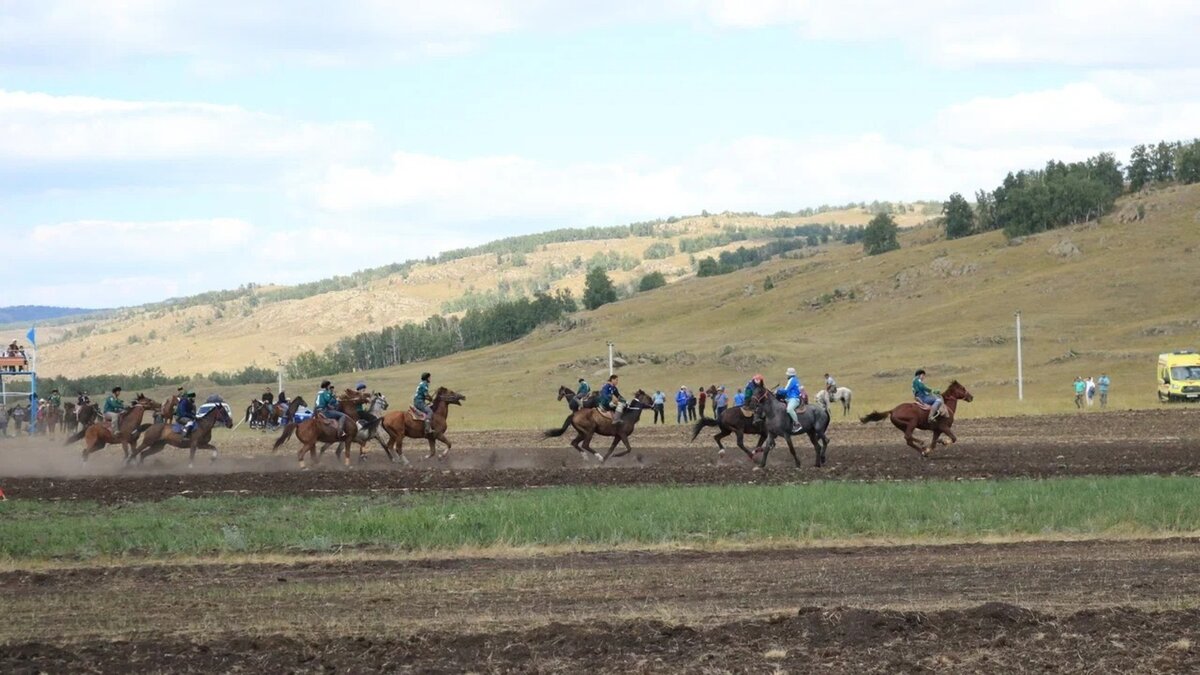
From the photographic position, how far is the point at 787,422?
3016 cm

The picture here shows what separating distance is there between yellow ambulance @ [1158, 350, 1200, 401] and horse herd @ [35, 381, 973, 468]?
25.9 m

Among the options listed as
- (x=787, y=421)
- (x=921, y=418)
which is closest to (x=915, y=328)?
(x=921, y=418)

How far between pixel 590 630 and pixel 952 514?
8.73 m

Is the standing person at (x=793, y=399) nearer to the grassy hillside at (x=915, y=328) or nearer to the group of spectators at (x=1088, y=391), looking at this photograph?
the grassy hillside at (x=915, y=328)

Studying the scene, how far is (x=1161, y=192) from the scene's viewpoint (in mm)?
128625

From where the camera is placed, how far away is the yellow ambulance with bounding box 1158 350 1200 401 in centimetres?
5562

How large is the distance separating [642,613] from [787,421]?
16.9 meters

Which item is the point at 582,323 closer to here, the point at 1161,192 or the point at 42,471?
the point at 1161,192

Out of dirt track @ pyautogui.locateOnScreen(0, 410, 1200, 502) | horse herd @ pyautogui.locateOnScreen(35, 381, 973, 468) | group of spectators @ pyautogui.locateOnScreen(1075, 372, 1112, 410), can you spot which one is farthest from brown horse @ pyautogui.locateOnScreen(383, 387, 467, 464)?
group of spectators @ pyautogui.locateOnScreen(1075, 372, 1112, 410)

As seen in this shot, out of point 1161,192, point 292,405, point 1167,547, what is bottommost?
point 1167,547

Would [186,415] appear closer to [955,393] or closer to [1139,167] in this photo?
[955,393]

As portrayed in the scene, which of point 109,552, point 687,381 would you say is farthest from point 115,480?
point 687,381

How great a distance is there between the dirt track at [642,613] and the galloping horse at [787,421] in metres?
11.7

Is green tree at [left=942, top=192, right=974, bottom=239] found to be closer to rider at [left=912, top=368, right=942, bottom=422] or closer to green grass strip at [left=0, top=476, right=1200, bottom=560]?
rider at [left=912, top=368, right=942, bottom=422]
